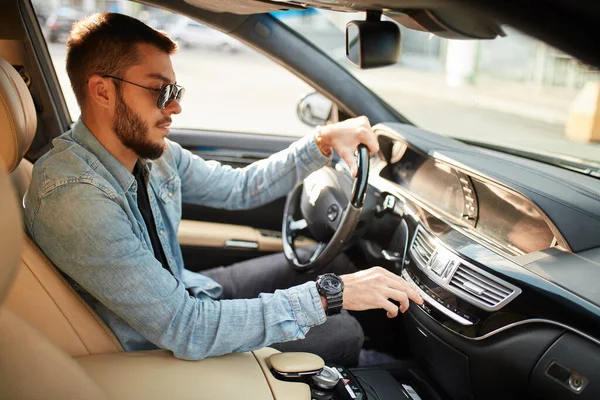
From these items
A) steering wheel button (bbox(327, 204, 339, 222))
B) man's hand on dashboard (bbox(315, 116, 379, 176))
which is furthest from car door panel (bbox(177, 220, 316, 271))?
man's hand on dashboard (bbox(315, 116, 379, 176))

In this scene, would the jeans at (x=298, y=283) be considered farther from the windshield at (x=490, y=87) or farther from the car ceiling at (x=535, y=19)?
the car ceiling at (x=535, y=19)

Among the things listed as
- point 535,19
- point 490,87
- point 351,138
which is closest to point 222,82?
point 490,87

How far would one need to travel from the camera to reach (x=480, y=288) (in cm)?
171

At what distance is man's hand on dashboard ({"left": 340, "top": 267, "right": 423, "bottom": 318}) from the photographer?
163 cm

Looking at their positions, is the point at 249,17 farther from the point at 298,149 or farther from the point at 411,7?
the point at 411,7

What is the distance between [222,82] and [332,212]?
9.96 m

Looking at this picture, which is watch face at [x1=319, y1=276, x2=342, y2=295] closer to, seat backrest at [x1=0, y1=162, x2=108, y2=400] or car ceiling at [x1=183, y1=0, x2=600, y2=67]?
seat backrest at [x1=0, y1=162, x2=108, y2=400]

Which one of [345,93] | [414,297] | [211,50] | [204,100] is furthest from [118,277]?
[211,50]

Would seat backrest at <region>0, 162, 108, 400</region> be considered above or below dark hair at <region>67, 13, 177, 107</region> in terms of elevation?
below

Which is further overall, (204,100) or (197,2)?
(204,100)

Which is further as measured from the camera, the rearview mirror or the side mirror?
the side mirror

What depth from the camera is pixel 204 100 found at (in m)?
9.38

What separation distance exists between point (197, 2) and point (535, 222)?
1.35 metres

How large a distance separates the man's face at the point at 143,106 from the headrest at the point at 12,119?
0.24 m
